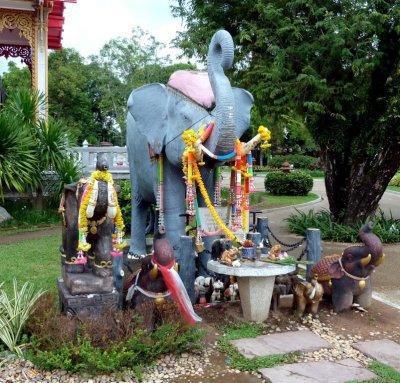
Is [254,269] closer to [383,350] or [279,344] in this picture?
[279,344]

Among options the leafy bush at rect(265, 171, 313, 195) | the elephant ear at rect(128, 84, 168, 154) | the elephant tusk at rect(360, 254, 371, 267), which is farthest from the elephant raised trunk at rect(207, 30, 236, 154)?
the leafy bush at rect(265, 171, 313, 195)

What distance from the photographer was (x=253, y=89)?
9.70 metres

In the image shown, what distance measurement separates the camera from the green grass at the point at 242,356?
4.55 meters

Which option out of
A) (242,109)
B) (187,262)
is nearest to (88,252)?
(187,262)

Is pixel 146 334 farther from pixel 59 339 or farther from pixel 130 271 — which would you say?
pixel 130 271

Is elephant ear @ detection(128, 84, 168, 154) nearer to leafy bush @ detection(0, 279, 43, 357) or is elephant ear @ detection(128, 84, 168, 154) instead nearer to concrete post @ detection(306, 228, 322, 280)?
concrete post @ detection(306, 228, 322, 280)

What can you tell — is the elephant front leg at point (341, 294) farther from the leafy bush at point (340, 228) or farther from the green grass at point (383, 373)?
the leafy bush at point (340, 228)

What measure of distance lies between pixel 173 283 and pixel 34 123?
7.84 metres

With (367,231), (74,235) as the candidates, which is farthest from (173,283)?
(367,231)

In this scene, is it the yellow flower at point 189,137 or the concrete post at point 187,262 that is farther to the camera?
the concrete post at point 187,262

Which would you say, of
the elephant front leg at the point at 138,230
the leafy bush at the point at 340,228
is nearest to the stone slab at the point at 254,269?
the elephant front leg at the point at 138,230

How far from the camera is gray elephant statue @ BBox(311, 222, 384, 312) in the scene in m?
5.77

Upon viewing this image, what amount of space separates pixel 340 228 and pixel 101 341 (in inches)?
268

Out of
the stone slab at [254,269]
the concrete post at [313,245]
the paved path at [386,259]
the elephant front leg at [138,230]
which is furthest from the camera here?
the elephant front leg at [138,230]
